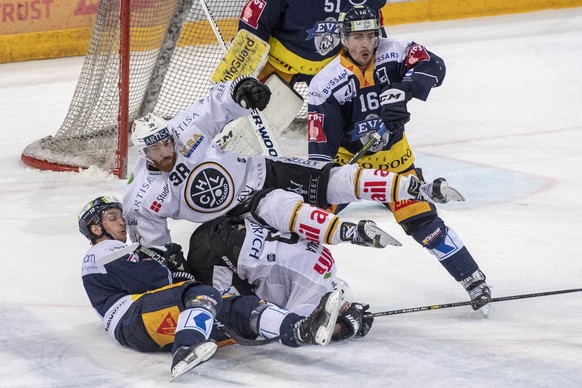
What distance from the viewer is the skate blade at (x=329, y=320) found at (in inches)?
138

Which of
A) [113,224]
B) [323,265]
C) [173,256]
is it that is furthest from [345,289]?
[113,224]

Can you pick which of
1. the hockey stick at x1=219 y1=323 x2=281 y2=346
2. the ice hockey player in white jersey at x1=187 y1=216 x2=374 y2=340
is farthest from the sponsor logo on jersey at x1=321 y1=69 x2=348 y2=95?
the hockey stick at x1=219 y1=323 x2=281 y2=346

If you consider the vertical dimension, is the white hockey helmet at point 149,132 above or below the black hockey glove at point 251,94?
below

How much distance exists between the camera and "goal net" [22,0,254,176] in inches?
242

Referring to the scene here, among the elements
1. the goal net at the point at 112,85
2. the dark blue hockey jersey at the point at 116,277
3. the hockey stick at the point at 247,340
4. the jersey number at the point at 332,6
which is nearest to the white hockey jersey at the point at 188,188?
the dark blue hockey jersey at the point at 116,277

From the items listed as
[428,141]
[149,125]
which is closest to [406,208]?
[149,125]

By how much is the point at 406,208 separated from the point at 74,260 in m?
1.46

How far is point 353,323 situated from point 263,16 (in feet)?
7.32

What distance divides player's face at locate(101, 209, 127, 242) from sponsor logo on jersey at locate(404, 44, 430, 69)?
1206 millimetres

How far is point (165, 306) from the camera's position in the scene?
3660 millimetres

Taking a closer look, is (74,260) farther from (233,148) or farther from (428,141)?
(428,141)

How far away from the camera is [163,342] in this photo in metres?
3.71

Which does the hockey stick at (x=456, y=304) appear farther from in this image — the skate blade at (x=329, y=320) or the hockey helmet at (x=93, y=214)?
the hockey helmet at (x=93, y=214)

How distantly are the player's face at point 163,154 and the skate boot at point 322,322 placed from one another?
0.77 meters
